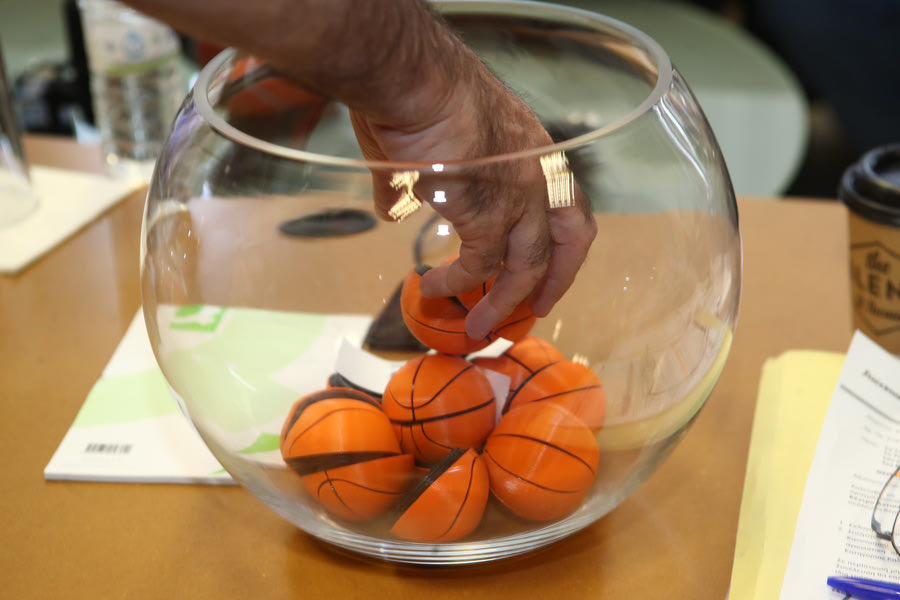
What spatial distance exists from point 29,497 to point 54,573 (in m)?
0.09

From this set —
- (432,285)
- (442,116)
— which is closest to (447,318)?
(432,285)

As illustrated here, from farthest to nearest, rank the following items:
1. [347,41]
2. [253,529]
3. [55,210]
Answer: [55,210] → [253,529] → [347,41]

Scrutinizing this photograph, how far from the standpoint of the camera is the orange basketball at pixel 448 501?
48 cm

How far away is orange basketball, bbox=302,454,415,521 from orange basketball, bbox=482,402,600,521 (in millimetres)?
53

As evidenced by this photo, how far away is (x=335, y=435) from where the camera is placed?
501 mm

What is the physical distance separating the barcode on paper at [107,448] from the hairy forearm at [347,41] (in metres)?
0.38

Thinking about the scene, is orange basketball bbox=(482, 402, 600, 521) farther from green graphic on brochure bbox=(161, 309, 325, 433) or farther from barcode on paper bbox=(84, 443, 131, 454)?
barcode on paper bbox=(84, 443, 131, 454)

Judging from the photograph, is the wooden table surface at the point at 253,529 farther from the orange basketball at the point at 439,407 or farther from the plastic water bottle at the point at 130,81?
the plastic water bottle at the point at 130,81

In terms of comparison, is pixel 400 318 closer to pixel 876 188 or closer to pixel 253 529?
pixel 253 529

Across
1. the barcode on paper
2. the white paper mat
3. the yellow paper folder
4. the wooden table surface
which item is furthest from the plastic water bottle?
the yellow paper folder

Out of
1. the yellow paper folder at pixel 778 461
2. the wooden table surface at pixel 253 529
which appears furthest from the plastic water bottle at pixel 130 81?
the yellow paper folder at pixel 778 461

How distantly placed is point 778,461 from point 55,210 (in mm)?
845

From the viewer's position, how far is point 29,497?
0.63m

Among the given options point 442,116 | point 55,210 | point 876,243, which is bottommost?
point 55,210
